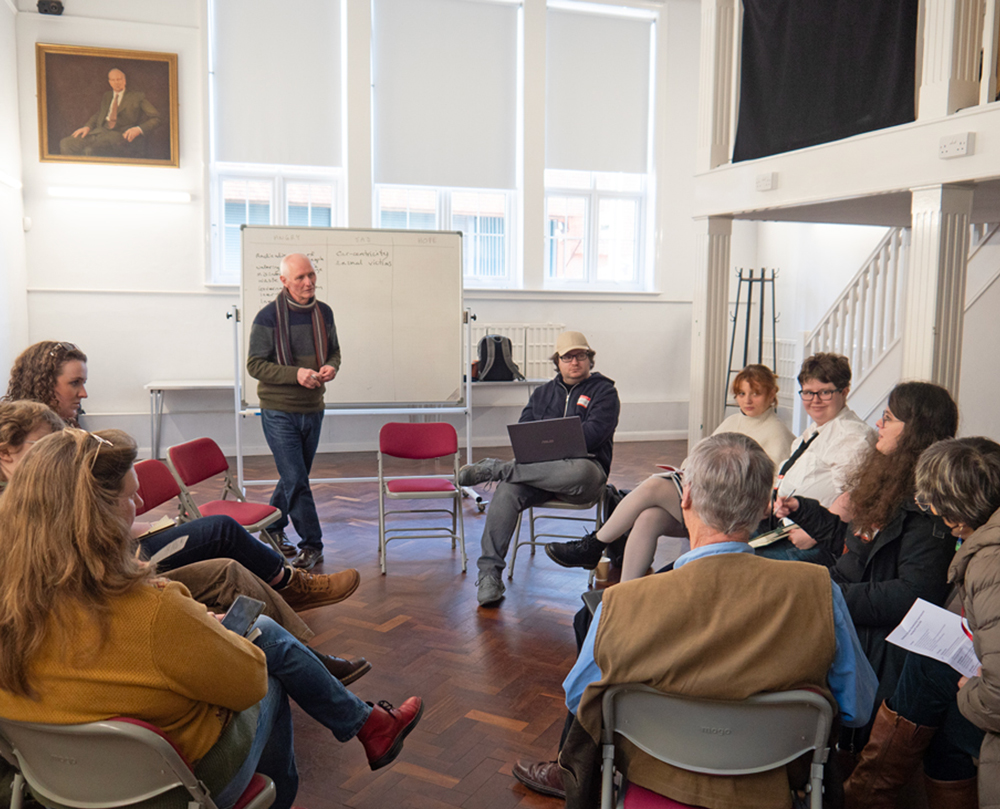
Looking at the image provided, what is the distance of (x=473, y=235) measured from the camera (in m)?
8.48

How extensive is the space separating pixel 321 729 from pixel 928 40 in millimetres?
4139

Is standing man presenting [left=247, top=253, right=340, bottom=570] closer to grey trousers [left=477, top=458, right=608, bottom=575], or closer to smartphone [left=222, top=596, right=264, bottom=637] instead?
grey trousers [left=477, top=458, right=608, bottom=575]

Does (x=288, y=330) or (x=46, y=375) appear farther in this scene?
(x=288, y=330)

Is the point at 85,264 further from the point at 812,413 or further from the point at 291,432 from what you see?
the point at 812,413

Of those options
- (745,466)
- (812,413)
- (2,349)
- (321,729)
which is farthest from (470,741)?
(2,349)

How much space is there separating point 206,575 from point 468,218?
6.43m

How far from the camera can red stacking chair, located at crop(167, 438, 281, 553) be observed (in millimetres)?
3633

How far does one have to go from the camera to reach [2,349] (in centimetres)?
666

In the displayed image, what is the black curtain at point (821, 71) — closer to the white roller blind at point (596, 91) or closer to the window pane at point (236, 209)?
the white roller blind at point (596, 91)

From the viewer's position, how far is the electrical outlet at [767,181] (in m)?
4.82

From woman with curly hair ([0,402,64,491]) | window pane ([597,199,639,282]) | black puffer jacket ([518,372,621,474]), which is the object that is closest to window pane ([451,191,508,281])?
window pane ([597,199,639,282])

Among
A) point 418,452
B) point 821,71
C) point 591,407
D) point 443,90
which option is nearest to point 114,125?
point 443,90

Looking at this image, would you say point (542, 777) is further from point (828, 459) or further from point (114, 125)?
point (114, 125)

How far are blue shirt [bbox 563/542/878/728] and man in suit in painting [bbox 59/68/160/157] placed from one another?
7.40 metres
